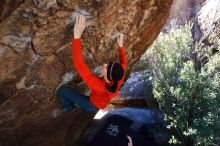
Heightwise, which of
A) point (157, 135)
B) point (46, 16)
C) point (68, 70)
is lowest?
point (157, 135)

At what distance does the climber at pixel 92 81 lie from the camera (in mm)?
4746

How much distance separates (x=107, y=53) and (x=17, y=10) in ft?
5.46

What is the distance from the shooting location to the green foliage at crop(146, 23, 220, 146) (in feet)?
27.2

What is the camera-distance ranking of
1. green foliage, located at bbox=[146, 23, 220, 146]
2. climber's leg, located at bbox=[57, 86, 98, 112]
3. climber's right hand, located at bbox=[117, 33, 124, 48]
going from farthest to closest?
1. green foliage, located at bbox=[146, 23, 220, 146]
2. climber's right hand, located at bbox=[117, 33, 124, 48]
3. climber's leg, located at bbox=[57, 86, 98, 112]

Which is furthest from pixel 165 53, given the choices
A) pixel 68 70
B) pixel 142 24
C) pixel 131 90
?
pixel 68 70

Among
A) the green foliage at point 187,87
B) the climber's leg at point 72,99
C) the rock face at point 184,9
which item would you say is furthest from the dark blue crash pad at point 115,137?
the rock face at point 184,9

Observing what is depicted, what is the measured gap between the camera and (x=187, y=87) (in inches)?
344

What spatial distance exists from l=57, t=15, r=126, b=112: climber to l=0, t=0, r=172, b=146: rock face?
0.58 feet

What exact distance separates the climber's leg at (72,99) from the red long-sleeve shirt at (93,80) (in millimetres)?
120

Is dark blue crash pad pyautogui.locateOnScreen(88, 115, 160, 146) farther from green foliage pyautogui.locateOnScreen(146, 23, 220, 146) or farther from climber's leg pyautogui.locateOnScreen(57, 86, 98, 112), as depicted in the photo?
climber's leg pyautogui.locateOnScreen(57, 86, 98, 112)

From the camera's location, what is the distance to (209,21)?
11.1 metres

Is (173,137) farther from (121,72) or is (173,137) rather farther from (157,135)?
(121,72)

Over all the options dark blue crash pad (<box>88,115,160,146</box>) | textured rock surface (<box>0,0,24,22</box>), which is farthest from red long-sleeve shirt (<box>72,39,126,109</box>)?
dark blue crash pad (<box>88,115,160,146</box>)

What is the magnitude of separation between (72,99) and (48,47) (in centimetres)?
83
